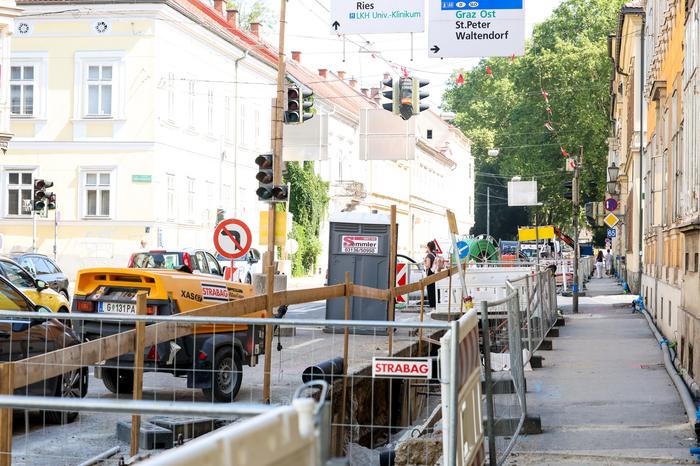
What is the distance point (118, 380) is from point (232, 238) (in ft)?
44.7

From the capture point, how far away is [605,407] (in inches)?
475

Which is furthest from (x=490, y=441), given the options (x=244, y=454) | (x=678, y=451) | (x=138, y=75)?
(x=138, y=75)

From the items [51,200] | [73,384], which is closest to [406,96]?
[73,384]

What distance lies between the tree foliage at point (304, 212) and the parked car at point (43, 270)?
976 inches

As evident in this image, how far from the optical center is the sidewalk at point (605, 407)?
929 centimetres

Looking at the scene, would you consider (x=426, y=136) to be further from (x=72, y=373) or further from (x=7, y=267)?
(x=72, y=373)

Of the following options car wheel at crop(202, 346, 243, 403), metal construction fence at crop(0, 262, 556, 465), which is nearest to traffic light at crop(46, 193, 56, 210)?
metal construction fence at crop(0, 262, 556, 465)

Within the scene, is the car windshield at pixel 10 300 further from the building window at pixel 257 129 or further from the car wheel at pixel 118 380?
the building window at pixel 257 129

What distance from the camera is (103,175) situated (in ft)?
141

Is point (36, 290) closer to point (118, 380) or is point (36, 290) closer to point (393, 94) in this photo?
point (393, 94)

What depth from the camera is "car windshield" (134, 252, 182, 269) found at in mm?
26062

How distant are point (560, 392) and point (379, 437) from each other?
21.6 feet

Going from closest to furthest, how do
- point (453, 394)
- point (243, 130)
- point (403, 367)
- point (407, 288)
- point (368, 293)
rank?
point (453, 394)
point (403, 367)
point (368, 293)
point (407, 288)
point (243, 130)

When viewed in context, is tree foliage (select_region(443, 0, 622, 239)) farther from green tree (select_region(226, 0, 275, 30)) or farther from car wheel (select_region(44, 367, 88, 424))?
car wheel (select_region(44, 367, 88, 424))
